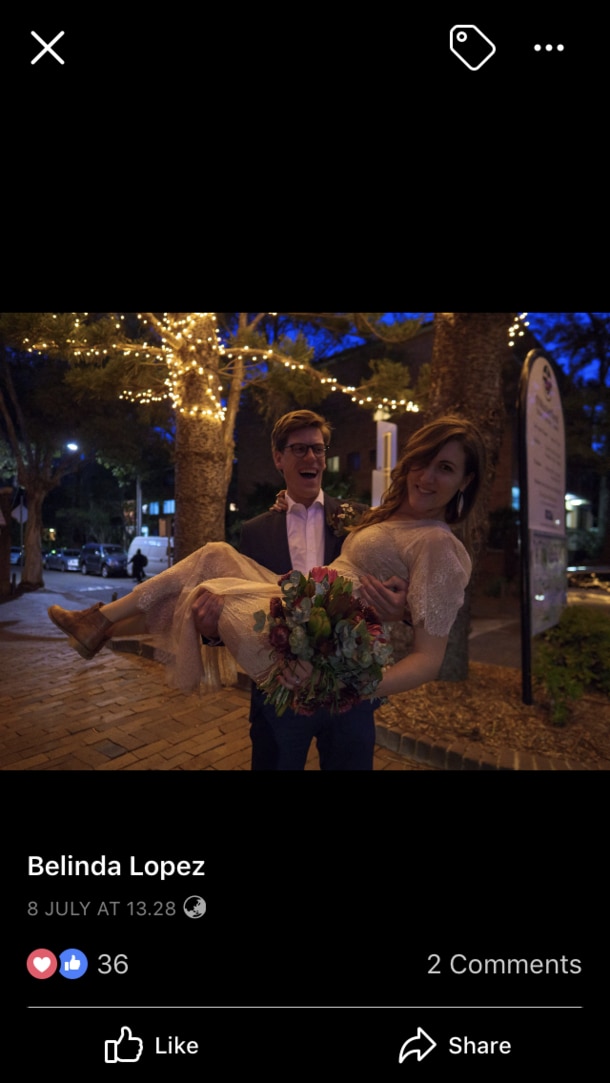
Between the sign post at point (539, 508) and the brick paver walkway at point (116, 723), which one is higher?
the sign post at point (539, 508)

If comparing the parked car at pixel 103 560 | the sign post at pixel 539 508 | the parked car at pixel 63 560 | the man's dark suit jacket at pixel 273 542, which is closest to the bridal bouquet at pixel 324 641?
the man's dark suit jacket at pixel 273 542

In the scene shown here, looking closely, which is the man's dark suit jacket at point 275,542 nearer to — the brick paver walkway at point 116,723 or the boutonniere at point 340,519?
the boutonniere at point 340,519

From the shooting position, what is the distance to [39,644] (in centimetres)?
634

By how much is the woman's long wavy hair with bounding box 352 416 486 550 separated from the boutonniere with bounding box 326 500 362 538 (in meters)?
0.07

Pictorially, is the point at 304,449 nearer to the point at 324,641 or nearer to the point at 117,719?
the point at 324,641

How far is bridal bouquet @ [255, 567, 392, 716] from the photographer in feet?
3.93

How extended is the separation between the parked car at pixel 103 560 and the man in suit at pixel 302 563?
18.8m

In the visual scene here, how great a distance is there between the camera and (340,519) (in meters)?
1.75
